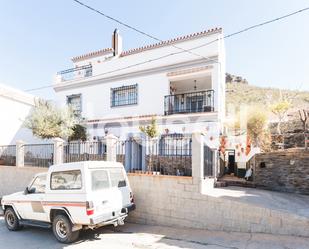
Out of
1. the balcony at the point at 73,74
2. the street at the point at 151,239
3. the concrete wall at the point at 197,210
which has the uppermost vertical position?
the balcony at the point at 73,74

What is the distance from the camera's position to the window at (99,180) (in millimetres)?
6430

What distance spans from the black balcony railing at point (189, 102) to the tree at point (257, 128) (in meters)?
2.24

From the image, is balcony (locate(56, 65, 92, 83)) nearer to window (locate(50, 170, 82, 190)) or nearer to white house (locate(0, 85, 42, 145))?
white house (locate(0, 85, 42, 145))

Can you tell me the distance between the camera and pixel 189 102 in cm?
1520

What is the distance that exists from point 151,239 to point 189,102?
10.1 m

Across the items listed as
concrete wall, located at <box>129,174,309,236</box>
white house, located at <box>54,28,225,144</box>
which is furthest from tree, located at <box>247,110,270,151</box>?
concrete wall, located at <box>129,174,309,236</box>

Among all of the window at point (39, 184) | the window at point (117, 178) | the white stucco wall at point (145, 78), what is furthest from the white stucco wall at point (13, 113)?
the window at point (117, 178)

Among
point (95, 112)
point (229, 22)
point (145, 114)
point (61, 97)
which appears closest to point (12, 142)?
point (61, 97)

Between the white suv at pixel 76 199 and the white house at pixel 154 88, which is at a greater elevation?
the white house at pixel 154 88

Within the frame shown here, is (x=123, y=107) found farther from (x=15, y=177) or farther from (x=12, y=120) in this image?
(x=12, y=120)

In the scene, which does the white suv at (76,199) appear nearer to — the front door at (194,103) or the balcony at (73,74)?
the front door at (194,103)

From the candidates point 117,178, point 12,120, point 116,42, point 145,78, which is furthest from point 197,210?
point 12,120

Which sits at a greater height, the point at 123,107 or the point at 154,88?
the point at 154,88

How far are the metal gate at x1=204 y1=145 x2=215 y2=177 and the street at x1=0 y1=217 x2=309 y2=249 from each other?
2.02 m
